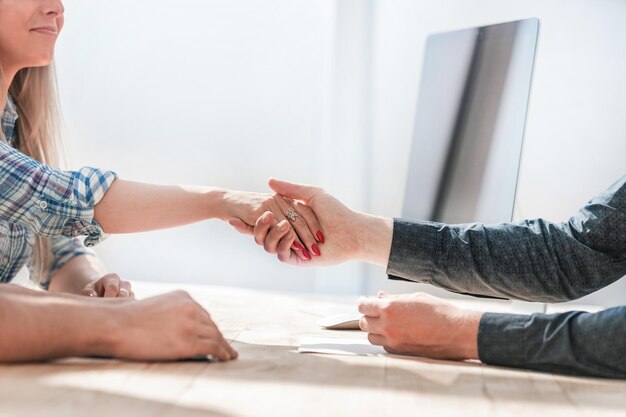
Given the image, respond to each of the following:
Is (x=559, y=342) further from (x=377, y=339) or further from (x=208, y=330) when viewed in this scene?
(x=208, y=330)

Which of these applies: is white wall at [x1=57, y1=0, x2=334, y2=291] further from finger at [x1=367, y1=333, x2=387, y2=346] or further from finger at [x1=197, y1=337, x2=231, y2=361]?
finger at [x1=197, y1=337, x2=231, y2=361]

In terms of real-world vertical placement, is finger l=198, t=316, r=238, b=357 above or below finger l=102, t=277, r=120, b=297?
above

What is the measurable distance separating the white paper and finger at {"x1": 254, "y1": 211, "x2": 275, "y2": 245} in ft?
1.35

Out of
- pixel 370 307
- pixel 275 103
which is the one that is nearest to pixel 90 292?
pixel 370 307

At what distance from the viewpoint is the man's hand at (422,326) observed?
1278 millimetres

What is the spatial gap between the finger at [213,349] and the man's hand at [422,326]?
288 millimetres

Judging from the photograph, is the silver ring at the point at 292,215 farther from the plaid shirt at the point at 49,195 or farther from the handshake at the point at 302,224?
the plaid shirt at the point at 49,195

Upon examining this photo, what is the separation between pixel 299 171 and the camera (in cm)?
284

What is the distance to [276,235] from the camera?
1.80 metres

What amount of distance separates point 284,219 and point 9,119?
29.8 inches

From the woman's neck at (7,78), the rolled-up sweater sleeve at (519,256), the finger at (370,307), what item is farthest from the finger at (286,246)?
the woman's neck at (7,78)

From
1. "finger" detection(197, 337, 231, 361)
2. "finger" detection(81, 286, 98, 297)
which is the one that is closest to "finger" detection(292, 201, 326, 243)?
"finger" detection(81, 286, 98, 297)

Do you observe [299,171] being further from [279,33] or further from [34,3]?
[34,3]

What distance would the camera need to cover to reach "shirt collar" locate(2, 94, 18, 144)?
1.94 meters
